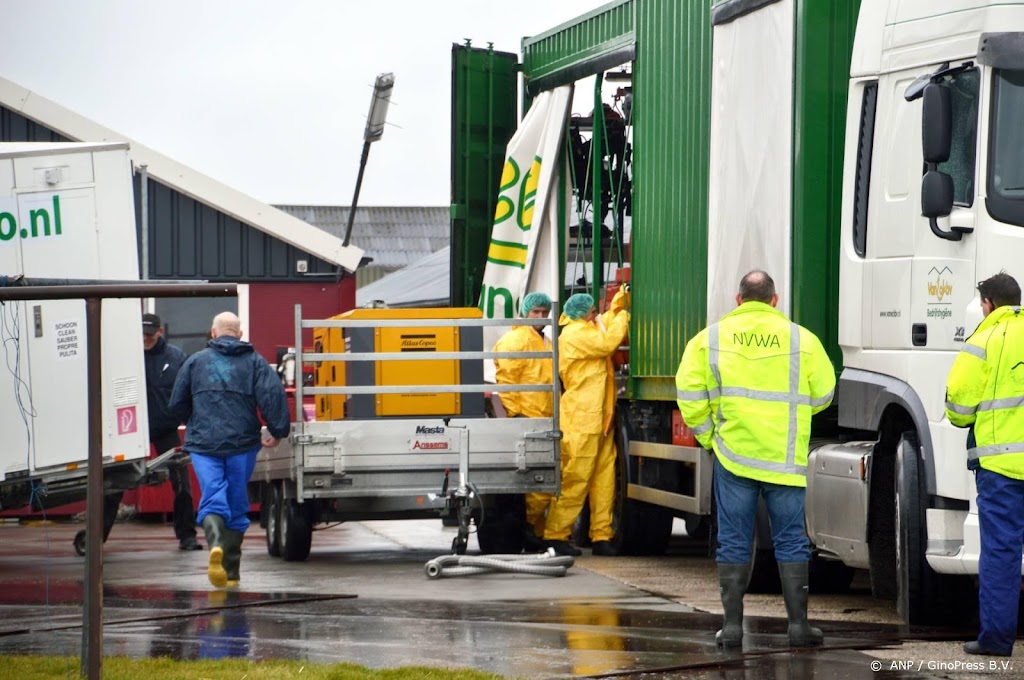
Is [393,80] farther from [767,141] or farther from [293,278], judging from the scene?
[767,141]

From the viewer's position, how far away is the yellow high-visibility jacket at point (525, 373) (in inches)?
536

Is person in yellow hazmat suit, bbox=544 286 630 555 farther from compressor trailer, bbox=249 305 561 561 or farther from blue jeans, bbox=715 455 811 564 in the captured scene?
blue jeans, bbox=715 455 811 564

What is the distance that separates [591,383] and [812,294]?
385 cm

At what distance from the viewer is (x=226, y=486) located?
1227 centimetres

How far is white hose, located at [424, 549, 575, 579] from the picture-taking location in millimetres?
12132

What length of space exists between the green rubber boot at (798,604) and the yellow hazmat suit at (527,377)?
5.14 m

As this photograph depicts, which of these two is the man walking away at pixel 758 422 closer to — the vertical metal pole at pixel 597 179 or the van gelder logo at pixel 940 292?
the van gelder logo at pixel 940 292

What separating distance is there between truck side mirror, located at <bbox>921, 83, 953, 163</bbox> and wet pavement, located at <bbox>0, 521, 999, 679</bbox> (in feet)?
7.36

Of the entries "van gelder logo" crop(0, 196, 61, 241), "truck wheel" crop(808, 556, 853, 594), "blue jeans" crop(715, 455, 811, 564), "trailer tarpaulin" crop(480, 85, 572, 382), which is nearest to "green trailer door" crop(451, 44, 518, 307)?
"trailer tarpaulin" crop(480, 85, 572, 382)

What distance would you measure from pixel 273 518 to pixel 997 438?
745 cm

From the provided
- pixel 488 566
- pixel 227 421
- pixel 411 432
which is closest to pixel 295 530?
pixel 411 432

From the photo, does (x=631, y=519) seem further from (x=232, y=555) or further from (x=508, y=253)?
(x=232, y=555)

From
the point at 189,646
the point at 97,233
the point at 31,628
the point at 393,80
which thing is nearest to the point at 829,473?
the point at 189,646

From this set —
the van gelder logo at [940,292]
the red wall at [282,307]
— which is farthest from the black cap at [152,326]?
the red wall at [282,307]
